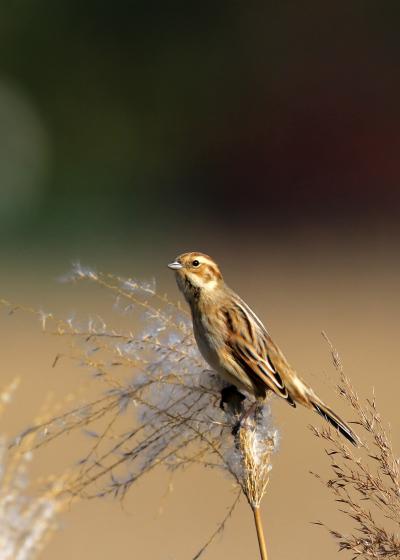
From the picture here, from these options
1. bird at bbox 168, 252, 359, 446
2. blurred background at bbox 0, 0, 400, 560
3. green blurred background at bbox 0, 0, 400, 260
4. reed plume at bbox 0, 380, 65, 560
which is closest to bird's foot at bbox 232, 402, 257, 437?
bird at bbox 168, 252, 359, 446

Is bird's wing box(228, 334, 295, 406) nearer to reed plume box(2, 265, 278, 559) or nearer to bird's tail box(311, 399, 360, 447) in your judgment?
bird's tail box(311, 399, 360, 447)

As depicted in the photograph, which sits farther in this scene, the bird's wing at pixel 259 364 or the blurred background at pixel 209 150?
the blurred background at pixel 209 150

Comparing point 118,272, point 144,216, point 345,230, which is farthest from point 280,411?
point 144,216

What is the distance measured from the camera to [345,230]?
15812 mm

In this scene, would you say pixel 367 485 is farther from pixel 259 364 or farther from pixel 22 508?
pixel 259 364

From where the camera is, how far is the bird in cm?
244

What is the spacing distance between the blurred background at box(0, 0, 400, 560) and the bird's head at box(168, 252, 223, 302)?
8256 millimetres

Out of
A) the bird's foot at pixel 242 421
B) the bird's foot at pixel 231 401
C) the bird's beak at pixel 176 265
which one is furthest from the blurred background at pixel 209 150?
the bird's foot at pixel 242 421

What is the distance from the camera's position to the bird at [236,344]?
244 cm

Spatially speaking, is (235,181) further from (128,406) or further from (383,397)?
A: (128,406)

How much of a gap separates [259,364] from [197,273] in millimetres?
311

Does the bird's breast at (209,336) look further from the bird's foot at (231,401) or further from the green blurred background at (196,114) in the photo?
the green blurred background at (196,114)

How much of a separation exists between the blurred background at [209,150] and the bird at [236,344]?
27.1ft

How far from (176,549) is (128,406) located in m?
3.53
